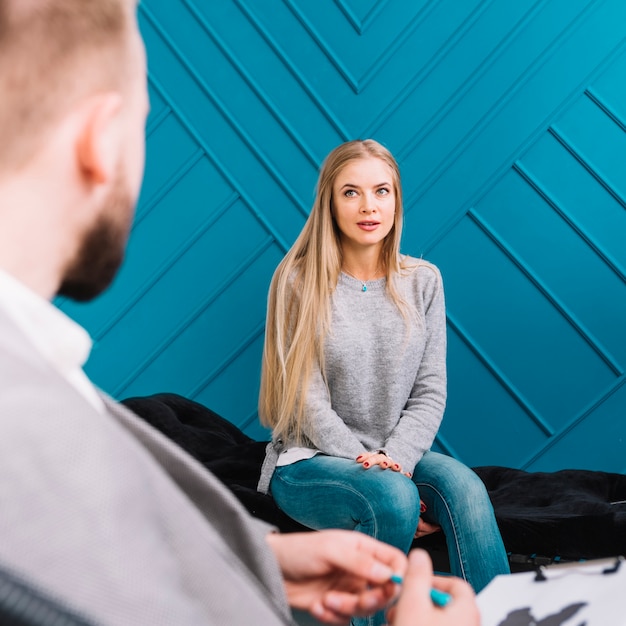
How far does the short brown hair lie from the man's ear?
1 cm

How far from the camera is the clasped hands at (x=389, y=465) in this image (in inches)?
72.7

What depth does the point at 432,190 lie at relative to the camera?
269cm

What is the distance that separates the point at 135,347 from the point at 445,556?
143cm

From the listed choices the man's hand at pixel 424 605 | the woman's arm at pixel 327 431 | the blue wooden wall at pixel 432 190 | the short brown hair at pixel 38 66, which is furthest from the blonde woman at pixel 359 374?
the short brown hair at pixel 38 66

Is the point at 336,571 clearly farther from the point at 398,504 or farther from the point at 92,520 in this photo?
the point at 398,504

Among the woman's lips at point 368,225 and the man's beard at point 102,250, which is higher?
the man's beard at point 102,250

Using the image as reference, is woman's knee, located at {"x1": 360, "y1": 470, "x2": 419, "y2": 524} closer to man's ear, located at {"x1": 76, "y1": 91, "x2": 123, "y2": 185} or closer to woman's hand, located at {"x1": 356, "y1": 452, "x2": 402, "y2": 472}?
woman's hand, located at {"x1": 356, "y1": 452, "x2": 402, "y2": 472}

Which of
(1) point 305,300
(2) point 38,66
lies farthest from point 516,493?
(2) point 38,66

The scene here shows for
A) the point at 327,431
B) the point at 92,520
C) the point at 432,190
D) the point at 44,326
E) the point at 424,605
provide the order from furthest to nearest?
the point at 432,190 < the point at 327,431 < the point at 424,605 < the point at 44,326 < the point at 92,520

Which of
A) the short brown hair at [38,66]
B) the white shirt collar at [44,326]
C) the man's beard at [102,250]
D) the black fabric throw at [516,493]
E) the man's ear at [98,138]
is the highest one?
the short brown hair at [38,66]

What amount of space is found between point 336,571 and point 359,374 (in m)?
1.25

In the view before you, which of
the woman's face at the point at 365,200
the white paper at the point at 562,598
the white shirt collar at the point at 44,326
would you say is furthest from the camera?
the woman's face at the point at 365,200

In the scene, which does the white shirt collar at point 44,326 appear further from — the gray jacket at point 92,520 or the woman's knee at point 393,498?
the woman's knee at point 393,498

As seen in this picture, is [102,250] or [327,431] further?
[327,431]
